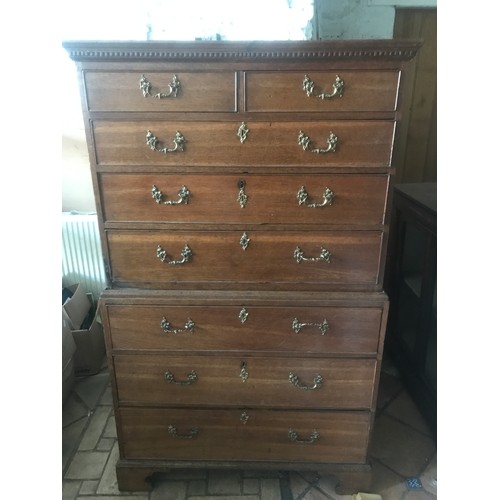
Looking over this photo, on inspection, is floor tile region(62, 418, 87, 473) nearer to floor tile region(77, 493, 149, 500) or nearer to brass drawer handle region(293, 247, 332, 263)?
floor tile region(77, 493, 149, 500)

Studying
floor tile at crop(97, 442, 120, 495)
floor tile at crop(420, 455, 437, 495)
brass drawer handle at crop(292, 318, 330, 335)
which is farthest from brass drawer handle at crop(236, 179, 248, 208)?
floor tile at crop(420, 455, 437, 495)

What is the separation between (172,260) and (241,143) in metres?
0.42

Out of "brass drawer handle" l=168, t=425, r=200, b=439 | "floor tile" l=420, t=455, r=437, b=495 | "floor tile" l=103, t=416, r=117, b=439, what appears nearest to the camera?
"brass drawer handle" l=168, t=425, r=200, b=439

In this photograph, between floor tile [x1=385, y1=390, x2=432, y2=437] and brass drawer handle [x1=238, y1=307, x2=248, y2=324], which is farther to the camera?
floor tile [x1=385, y1=390, x2=432, y2=437]

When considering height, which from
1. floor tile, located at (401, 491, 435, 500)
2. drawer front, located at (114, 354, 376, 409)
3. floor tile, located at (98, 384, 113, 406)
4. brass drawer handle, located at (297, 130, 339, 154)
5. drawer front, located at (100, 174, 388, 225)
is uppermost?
brass drawer handle, located at (297, 130, 339, 154)

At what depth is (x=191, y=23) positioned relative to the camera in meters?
1.37

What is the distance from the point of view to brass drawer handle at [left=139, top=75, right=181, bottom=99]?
3.84ft

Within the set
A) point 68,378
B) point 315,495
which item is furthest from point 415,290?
point 68,378

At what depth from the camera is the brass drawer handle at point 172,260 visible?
1.34 metres

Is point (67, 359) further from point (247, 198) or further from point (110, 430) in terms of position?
point (247, 198)

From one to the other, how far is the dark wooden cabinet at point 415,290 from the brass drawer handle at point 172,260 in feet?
3.31

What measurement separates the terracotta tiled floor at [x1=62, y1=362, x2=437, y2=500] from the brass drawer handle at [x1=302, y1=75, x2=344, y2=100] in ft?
4.68
